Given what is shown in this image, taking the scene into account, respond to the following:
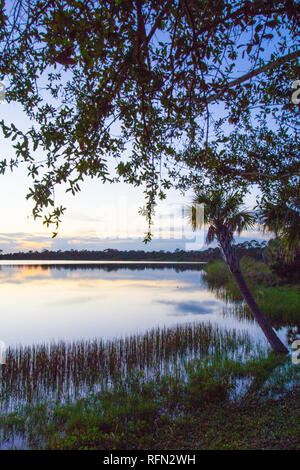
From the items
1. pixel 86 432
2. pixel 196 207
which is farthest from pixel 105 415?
pixel 196 207

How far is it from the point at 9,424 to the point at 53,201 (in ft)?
18.6

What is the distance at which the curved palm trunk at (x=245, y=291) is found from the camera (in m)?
12.3

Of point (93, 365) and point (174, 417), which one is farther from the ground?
point (174, 417)

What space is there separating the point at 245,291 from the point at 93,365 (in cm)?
620

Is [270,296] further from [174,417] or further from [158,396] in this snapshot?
[174,417]

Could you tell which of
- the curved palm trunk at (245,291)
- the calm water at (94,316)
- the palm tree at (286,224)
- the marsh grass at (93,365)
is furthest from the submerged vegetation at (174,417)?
the calm water at (94,316)

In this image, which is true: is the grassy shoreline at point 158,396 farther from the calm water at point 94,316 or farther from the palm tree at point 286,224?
the calm water at point 94,316

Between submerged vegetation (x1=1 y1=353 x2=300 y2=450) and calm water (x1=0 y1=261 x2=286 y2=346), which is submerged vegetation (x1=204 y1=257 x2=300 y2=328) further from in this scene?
submerged vegetation (x1=1 y1=353 x2=300 y2=450)

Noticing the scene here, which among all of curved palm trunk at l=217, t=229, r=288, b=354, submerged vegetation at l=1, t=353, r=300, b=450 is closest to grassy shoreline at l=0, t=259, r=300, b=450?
submerged vegetation at l=1, t=353, r=300, b=450

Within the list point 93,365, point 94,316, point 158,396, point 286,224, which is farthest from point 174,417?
point 94,316

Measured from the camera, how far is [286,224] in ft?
32.2

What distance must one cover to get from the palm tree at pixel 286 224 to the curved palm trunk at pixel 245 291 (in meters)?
2.68
